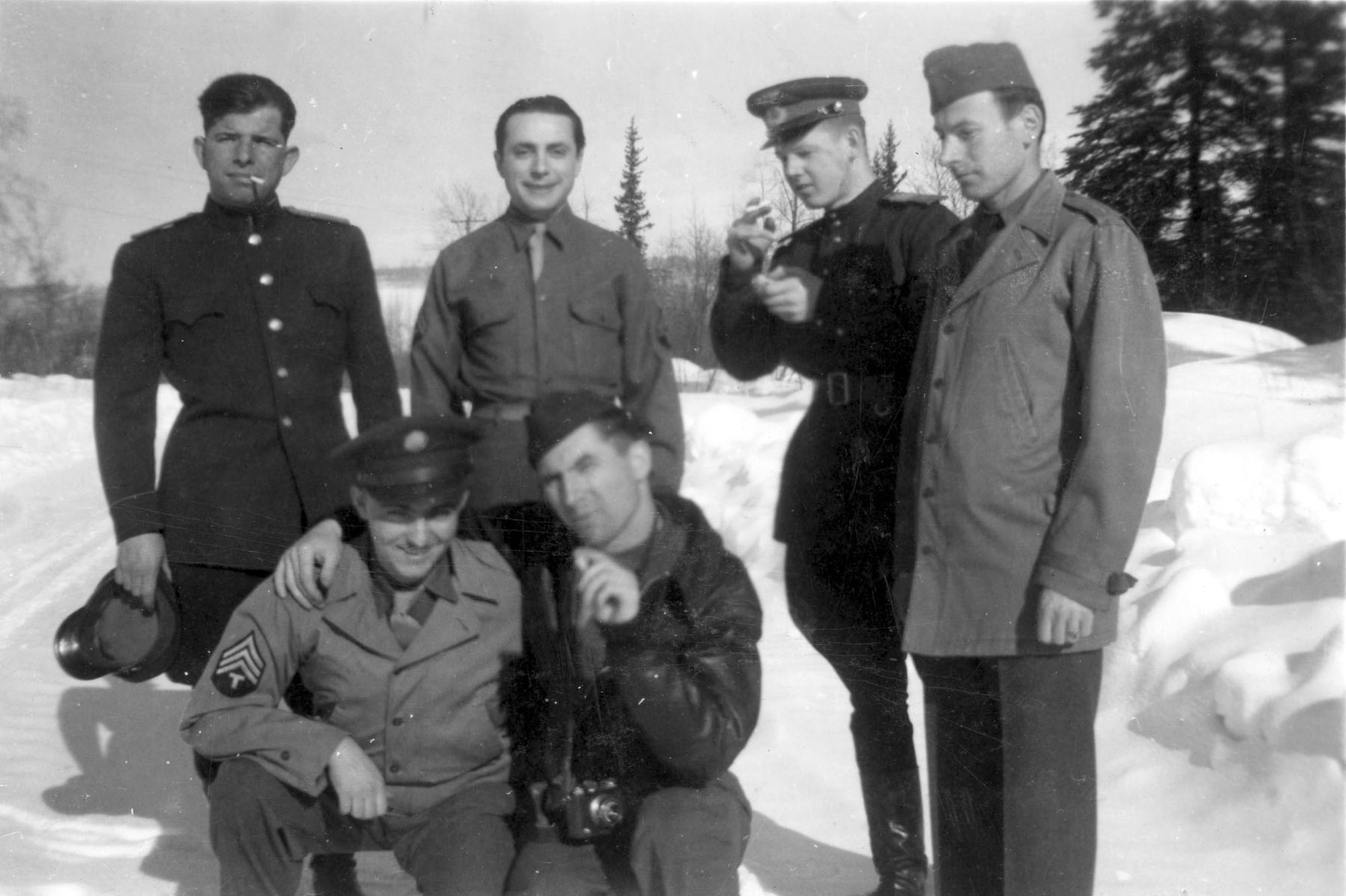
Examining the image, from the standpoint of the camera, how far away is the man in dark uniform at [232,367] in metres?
2.66

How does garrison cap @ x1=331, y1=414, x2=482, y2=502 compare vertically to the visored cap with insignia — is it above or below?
above

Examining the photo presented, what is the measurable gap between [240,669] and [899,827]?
1.39 metres

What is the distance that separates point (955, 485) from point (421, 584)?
1.08m

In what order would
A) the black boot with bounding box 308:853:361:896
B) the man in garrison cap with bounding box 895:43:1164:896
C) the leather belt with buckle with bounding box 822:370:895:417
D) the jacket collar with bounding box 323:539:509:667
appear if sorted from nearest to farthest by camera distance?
the man in garrison cap with bounding box 895:43:1164:896
the jacket collar with bounding box 323:539:509:667
the leather belt with buckle with bounding box 822:370:895:417
the black boot with bounding box 308:853:361:896

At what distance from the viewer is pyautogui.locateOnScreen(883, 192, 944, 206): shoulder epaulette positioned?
2.52 m

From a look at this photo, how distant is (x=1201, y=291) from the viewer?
9.72 feet

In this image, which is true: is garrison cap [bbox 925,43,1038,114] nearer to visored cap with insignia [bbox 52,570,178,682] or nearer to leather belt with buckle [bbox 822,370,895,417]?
leather belt with buckle [bbox 822,370,895,417]

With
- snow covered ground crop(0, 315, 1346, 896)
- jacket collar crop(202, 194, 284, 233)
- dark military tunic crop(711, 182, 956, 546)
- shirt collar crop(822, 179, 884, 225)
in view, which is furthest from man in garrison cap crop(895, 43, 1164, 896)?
jacket collar crop(202, 194, 284, 233)

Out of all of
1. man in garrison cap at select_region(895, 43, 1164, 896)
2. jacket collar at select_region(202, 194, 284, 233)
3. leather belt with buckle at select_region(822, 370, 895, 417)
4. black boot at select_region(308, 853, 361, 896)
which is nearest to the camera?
man in garrison cap at select_region(895, 43, 1164, 896)

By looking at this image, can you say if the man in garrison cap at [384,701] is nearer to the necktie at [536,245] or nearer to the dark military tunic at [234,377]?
the dark military tunic at [234,377]

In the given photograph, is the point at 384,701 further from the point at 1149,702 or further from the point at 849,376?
the point at 1149,702

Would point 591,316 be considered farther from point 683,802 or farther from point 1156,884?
point 1156,884

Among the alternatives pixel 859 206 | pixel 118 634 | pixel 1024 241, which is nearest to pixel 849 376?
pixel 859 206

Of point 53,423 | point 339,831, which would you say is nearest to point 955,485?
point 339,831
